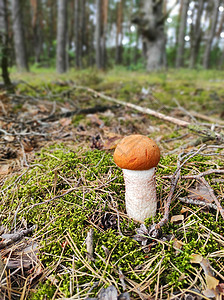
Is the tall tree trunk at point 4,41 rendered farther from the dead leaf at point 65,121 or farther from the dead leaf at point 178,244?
the dead leaf at point 178,244

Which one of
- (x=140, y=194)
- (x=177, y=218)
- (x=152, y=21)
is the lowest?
(x=177, y=218)

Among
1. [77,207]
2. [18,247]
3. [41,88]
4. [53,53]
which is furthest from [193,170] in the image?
[53,53]

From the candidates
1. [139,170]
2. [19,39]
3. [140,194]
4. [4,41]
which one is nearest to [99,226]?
[140,194]

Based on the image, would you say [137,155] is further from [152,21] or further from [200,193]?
[152,21]

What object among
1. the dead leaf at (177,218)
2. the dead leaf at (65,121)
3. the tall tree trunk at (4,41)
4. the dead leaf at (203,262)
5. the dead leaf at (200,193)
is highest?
the tall tree trunk at (4,41)

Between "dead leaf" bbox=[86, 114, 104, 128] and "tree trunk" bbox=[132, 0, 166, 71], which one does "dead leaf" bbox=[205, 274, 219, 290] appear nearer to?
"dead leaf" bbox=[86, 114, 104, 128]

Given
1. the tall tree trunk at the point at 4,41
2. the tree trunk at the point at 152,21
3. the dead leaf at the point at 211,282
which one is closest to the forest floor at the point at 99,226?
the dead leaf at the point at 211,282
